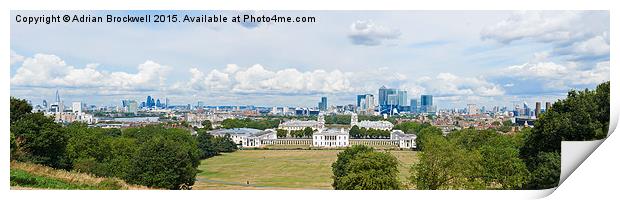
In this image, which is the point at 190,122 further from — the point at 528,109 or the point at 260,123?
the point at 528,109

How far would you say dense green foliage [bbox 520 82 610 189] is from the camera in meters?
9.03

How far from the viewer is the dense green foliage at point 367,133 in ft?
34.2

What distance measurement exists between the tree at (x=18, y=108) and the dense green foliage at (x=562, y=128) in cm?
766

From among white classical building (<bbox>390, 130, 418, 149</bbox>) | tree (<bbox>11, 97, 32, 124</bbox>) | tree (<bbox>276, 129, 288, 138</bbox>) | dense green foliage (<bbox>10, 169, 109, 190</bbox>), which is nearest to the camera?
dense green foliage (<bbox>10, 169, 109, 190</bbox>)

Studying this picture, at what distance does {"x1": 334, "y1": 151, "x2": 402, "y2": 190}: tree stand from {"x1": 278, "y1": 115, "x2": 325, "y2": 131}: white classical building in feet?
2.59

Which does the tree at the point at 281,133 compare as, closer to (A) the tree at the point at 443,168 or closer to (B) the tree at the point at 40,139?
(A) the tree at the point at 443,168

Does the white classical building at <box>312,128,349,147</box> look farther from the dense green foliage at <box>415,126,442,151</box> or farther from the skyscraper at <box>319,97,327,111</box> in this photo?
the dense green foliage at <box>415,126,442,151</box>

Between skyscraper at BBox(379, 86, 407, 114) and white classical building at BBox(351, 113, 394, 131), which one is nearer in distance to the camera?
skyscraper at BBox(379, 86, 407, 114)

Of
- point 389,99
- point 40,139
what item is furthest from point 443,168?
point 40,139

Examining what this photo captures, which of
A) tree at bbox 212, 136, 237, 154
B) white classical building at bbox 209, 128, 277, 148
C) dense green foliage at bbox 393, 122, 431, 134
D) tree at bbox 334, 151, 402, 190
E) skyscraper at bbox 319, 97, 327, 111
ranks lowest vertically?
tree at bbox 334, 151, 402, 190

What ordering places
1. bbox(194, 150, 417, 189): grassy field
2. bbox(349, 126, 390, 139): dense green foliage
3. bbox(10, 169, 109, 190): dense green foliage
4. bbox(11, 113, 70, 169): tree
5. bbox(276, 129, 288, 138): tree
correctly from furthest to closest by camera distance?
bbox(276, 129, 288, 138): tree
bbox(349, 126, 390, 139): dense green foliage
bbox(11, 113, 70, 169): tree
bbox(194, 150, 417, 189): grassy field
bbox(10, 169, 109, 190): dense green foliage

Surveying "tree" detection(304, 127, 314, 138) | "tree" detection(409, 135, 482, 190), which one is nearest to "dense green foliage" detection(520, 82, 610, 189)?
"tree" detection(409, 135, 482, 190)

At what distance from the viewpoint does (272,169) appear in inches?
407

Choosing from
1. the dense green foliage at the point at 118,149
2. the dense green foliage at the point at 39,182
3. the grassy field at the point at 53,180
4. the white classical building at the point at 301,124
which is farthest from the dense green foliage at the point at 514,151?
the dense green foliage at the point at 39,182
